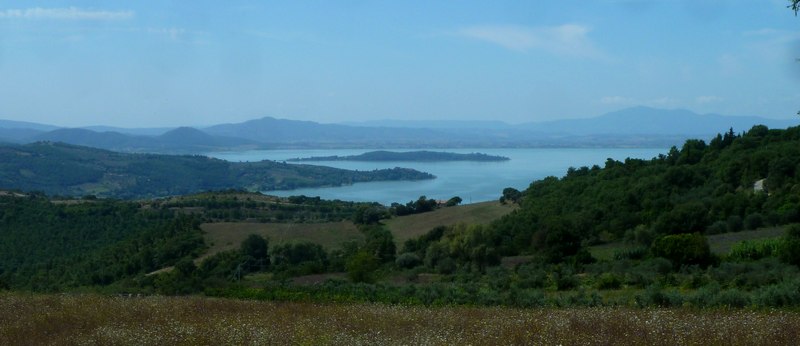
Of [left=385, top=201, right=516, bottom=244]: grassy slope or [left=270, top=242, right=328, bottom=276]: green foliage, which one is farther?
[left=385, top=201, right=516, bottom=244]: grassy slope

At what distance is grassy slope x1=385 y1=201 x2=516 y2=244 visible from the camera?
4766 cm

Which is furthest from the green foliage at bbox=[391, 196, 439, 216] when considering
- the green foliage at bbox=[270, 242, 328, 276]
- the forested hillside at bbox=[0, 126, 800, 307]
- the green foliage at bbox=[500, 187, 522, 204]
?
the green foliage at bbox=[270, 242, 328, 276]

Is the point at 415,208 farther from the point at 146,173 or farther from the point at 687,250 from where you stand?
the point at 146,173

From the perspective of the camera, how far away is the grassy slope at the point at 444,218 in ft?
156

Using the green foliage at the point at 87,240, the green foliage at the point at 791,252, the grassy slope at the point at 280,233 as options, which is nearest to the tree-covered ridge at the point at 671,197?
the green foliage at the point at 791,252

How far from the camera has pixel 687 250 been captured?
75.0 feet

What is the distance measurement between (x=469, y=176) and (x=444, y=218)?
60.9 metres

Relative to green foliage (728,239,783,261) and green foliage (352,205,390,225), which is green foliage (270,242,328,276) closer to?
green foliage (352,205,390,225)

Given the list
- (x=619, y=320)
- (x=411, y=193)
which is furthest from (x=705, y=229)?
(x=411, y=193)

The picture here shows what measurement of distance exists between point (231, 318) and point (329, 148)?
184281mm

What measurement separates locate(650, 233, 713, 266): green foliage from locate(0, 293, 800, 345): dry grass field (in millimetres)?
12900

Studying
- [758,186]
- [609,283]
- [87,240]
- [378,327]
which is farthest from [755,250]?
[87,240]

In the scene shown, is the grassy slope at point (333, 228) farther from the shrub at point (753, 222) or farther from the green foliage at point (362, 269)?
the green foliage at point (362, 269)

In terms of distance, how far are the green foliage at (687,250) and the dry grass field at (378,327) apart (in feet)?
42.3
